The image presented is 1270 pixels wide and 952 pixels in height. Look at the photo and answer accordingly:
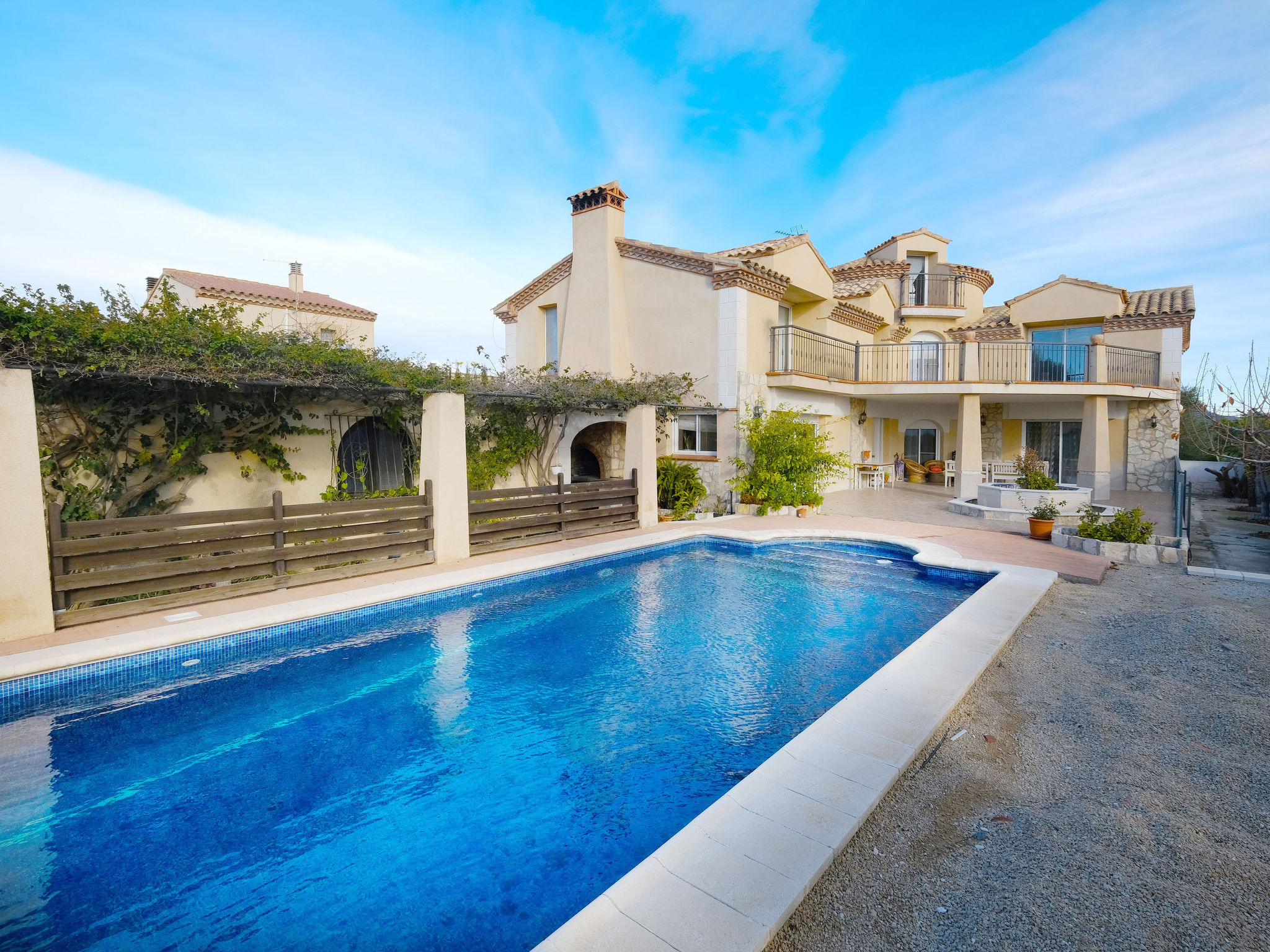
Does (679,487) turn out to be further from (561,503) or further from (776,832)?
(776,832)

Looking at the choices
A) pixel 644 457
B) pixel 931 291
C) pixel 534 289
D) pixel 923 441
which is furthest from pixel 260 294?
pixel 931 291

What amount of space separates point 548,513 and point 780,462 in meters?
6.20

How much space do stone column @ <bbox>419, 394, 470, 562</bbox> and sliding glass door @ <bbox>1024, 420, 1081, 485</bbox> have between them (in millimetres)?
20174

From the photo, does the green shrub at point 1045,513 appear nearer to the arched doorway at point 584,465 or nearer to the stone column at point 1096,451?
the stone column at point 1096,451

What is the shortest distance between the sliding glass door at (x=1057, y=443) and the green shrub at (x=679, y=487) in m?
13.6

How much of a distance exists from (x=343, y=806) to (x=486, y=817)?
1.01 metres

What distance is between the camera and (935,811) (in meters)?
3.72

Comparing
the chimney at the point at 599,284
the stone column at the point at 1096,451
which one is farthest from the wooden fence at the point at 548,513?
the stone column at the point at 1096,451

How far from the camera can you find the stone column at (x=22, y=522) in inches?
254

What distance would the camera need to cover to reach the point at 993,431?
72.5ft

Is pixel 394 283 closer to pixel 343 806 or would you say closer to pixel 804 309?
pixel 804 309

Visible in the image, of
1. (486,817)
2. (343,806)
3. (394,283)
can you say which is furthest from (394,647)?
(394,283)

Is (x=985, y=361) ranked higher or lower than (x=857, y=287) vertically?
lower

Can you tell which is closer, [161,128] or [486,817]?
[486,817]
